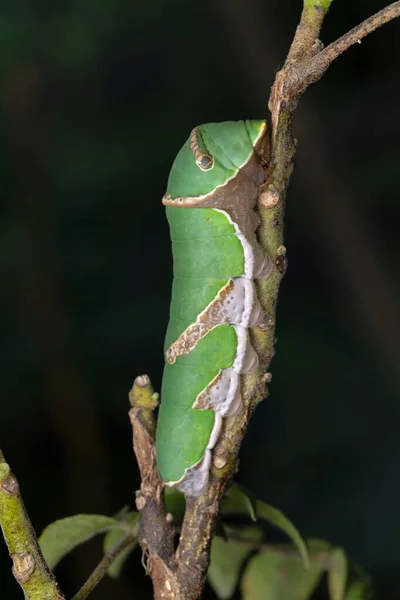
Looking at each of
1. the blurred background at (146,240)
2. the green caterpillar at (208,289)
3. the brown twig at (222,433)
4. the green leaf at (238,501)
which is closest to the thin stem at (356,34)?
the brown twig at (222,433)

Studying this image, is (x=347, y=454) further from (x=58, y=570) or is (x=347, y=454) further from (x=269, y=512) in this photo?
(x=269, y=512)

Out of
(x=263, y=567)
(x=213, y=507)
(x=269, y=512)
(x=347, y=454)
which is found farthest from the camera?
(x=347, y=454)

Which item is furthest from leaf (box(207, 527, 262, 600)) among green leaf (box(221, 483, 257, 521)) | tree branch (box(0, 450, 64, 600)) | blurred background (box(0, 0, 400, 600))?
blurred background (box(0, 0, 400, 600))

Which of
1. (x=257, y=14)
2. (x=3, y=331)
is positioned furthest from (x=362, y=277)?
(x=3, y=331)

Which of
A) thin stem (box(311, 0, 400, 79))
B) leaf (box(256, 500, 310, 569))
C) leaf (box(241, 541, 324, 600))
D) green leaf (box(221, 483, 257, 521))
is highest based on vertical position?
thin stem (box(311, 0, 400, 79))

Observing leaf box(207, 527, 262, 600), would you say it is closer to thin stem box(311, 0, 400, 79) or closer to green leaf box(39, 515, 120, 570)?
green leaf box(39, 515, 120, 570)

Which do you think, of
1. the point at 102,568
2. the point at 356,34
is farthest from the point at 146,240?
the point at 356,34
